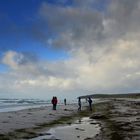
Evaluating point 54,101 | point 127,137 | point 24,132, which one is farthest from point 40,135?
point 54,101

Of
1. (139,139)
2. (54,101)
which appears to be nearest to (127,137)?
(139,139)

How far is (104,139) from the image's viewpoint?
2123 centimetres

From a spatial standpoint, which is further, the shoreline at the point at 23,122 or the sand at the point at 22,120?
the sand at the point at 22,120

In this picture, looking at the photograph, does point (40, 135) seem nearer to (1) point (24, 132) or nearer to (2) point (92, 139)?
(1) point (24, 132)

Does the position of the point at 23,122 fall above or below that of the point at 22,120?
below

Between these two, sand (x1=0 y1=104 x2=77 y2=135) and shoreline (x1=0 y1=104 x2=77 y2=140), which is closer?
shoreline (x1=0 y1=104 x2=77 y2=140)

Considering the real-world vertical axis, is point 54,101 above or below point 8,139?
above

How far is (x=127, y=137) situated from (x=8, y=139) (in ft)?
24.6

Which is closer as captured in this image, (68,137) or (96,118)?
(68,137)

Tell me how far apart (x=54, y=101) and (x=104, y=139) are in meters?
38.9

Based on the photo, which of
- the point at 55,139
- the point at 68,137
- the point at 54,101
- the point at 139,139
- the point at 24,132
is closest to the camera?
the point at 139,139

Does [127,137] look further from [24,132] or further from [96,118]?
[96,118]

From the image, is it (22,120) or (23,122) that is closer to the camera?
(23,122)

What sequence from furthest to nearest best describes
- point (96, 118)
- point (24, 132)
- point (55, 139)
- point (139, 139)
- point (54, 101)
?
point (54, 101) → point (96, 118) → point (24, 132) → point (55, 139) → point (139, 139)
